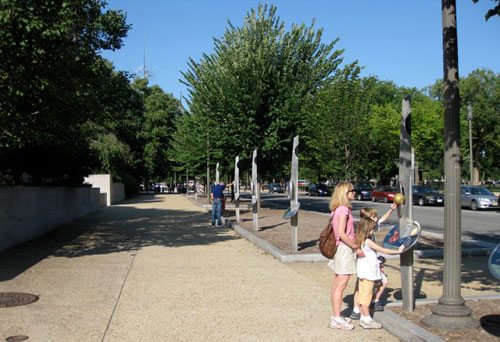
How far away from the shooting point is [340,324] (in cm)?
562

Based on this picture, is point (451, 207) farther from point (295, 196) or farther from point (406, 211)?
point (295, 196)

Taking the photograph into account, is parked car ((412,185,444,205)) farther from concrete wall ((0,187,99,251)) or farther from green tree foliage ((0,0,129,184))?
green tree foliage ((0,0,129,184))

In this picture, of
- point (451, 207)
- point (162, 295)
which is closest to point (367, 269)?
point (451, 207)

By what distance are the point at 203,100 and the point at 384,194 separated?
2009 cm

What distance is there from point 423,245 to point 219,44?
1622cm

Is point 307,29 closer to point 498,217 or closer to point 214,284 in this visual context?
point 498,217

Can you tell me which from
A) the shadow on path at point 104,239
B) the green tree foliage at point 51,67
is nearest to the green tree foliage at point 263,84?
the shadow on path at point 104,239

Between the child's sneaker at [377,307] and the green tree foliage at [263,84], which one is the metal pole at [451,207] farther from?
the green tree foliage at [263,84]

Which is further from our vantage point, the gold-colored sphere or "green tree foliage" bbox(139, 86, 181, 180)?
"green tree foliage" bbox(139, 86, 181, 180)

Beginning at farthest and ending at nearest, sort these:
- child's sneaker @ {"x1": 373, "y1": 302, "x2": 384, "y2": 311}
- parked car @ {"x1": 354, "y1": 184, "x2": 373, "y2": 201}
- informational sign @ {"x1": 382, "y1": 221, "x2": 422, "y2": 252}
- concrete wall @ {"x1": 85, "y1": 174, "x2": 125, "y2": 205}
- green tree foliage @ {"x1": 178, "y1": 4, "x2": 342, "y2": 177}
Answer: parked car @ {"x1": 354, "y1": 184, "x2": 373, "y2": 201} → concrete wall @ {"x1": 85, "y1": 174, "x2": 125, "y2": 205} → green tree foliage @ {"x1": 178, "y1": 4, "x2": 342, "y2": 177} → child's sneaker @ {"x1": 373, "y1": 302, "x2": 384, "y2": 311} → informational sign @ {"x1": 382, "y1": 221, "x2": 422, "y2": 252}

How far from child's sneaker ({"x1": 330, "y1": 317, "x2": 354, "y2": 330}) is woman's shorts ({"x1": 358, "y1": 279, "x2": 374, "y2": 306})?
0.28 metres

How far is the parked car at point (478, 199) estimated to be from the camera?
27406mm

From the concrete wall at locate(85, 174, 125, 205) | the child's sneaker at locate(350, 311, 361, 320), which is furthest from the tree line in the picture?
the child's sneaker at locate(350, 311, 361, 320)

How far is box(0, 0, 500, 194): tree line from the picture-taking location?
10.1 metres
